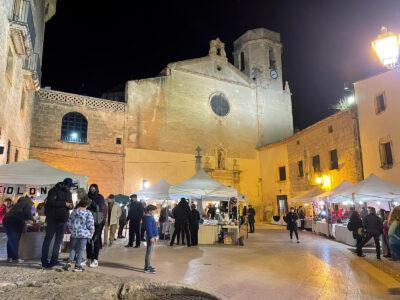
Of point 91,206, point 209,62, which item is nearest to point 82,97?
point 209,62

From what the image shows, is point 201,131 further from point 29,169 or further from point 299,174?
point 29,169

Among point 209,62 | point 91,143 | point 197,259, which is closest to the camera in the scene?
point 197,259

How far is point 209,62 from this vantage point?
90.1 feet

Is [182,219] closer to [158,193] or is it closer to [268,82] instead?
[158,193]

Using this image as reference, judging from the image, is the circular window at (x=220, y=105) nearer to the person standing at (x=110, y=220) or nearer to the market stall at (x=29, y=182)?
the person standing at (x=110, y=220)

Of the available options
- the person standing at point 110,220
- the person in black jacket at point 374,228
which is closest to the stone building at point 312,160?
the person in black jacket at point 374,228

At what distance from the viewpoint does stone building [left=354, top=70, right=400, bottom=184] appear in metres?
15.9

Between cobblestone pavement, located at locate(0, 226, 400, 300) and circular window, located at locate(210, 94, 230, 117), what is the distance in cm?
1761

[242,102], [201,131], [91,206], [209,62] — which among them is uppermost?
[209,62]

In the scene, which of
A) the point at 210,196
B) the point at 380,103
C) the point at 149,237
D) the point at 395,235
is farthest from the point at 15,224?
the point at 380,103

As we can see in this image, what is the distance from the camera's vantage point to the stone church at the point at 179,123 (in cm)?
2088

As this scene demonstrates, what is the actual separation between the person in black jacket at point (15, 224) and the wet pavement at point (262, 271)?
1.87 metres

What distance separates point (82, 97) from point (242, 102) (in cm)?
1325

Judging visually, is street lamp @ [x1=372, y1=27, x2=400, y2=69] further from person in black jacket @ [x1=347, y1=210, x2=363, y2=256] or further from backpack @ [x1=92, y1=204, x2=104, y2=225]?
backpack @ [x1=92, y1=204, x2=104, y2=225]
